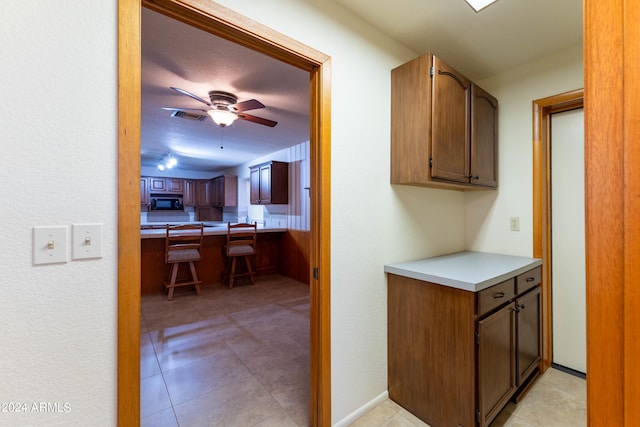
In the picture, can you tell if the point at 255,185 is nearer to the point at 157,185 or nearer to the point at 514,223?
the point at 157,185

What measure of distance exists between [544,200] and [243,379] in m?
2.71

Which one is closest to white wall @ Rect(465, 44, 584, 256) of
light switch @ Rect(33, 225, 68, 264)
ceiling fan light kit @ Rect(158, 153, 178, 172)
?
light switch @ Rect(33, 225, 68, 264)

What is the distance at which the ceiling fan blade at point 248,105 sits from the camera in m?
2.56

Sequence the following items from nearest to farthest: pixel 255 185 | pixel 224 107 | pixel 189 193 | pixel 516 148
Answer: pixel 516 148 < pixel 224 107 < pixel 255 185 < pixel 189 193

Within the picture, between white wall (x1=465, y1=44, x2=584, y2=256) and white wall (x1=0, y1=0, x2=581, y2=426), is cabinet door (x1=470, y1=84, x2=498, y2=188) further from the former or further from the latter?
white wall (x1=0, y1=0, x2=581, y2=426)

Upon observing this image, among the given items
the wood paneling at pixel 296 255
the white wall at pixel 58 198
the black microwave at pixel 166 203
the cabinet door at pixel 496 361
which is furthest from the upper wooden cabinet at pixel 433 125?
the black microwave at pixel 166 203

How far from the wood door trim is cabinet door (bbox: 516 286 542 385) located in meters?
0.18

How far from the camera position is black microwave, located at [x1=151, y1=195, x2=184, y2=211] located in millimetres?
7070

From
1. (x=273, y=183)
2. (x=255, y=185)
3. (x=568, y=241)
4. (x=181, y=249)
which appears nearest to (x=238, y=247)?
(x=181, y=249)

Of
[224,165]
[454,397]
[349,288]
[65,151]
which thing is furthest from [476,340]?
[224,165]

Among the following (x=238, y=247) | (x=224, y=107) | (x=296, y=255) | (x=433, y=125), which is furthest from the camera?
(x=296, y=255)

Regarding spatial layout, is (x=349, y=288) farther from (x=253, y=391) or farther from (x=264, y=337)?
(x=264, y=337)

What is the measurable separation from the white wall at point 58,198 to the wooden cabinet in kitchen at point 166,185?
7194 mm

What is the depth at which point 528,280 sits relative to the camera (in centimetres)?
185
